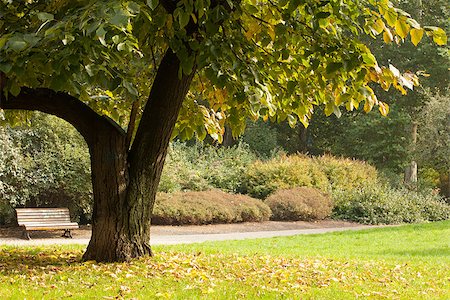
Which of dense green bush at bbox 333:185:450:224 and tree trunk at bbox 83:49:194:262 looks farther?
dense green bush at bbox 333:185:450:224

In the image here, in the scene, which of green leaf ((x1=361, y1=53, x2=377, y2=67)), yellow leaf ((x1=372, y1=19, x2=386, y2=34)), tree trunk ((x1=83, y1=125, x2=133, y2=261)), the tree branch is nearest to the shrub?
tree trunk ((x1=83, y1=125, x2=133, y2=261))

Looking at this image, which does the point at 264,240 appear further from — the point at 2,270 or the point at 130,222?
the point at 2,270

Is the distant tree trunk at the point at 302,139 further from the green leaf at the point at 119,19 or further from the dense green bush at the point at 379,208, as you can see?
the green leaf at the point at 119,19

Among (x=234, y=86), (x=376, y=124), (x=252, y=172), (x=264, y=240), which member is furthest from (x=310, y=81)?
(x=376, y=124)

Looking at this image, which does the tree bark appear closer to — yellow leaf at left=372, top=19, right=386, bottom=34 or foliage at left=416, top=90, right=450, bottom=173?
yellow leaf at left=372, top=19, right=386, bottom=34

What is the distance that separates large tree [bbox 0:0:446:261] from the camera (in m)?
5.67

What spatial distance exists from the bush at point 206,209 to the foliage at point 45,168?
2.17 meters

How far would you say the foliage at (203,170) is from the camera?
20031 mm

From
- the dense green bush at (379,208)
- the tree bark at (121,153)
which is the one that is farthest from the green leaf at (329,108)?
the dense green bush at (379,208)

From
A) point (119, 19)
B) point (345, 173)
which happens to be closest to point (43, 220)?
A: point (119, 19)

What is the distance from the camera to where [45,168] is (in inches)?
608

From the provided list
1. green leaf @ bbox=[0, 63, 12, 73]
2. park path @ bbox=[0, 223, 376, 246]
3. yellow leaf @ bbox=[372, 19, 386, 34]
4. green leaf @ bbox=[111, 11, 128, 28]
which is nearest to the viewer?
green leaf @ bbox=[111, 11, 128, 28]

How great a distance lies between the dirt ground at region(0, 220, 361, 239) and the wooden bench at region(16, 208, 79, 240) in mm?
487

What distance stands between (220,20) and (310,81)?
75.6 inches
